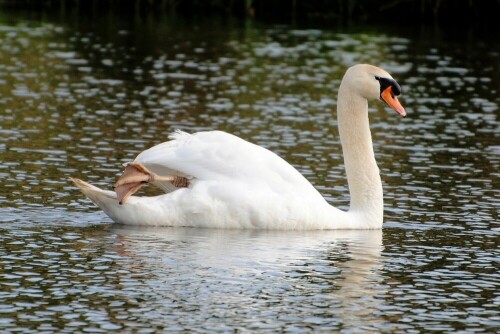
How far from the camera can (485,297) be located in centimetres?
1249

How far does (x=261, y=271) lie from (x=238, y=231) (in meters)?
2.10

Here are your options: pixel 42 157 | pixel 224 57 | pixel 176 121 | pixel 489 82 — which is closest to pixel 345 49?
pixel 224 57

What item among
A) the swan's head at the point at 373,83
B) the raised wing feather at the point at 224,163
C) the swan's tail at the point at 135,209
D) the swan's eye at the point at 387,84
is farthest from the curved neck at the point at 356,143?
the swan's tail at the point at 135,209

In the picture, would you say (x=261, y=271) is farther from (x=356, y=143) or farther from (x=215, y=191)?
(x=356, y=143)

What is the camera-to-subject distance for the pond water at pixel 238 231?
38.6 feet

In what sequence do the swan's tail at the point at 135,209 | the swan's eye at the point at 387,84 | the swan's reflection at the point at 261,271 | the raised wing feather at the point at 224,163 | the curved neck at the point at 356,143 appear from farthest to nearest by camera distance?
1. the curved neck at the point at 356,143
2. the swan's eye at the point at 387,84
3. the raised wing feather at the point at 224,163
4. the swan's tail at the point at 135,209
5. the swan's reflection at the point at 261,271

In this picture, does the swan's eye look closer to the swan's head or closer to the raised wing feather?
the swan's head

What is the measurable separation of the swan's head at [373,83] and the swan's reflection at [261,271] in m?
1.61

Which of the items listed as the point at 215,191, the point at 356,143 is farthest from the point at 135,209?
the point at 356,143

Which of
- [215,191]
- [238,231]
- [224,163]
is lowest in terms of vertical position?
[238,231]

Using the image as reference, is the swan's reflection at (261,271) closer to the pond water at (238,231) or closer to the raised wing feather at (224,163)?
the pond water at (238,231)

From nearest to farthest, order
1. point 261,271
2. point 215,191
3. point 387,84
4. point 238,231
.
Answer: point 261,271 → point 215,191 → point 238,231 → point 387,84

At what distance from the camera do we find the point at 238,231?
50.1ft

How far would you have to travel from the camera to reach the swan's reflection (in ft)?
38.4
